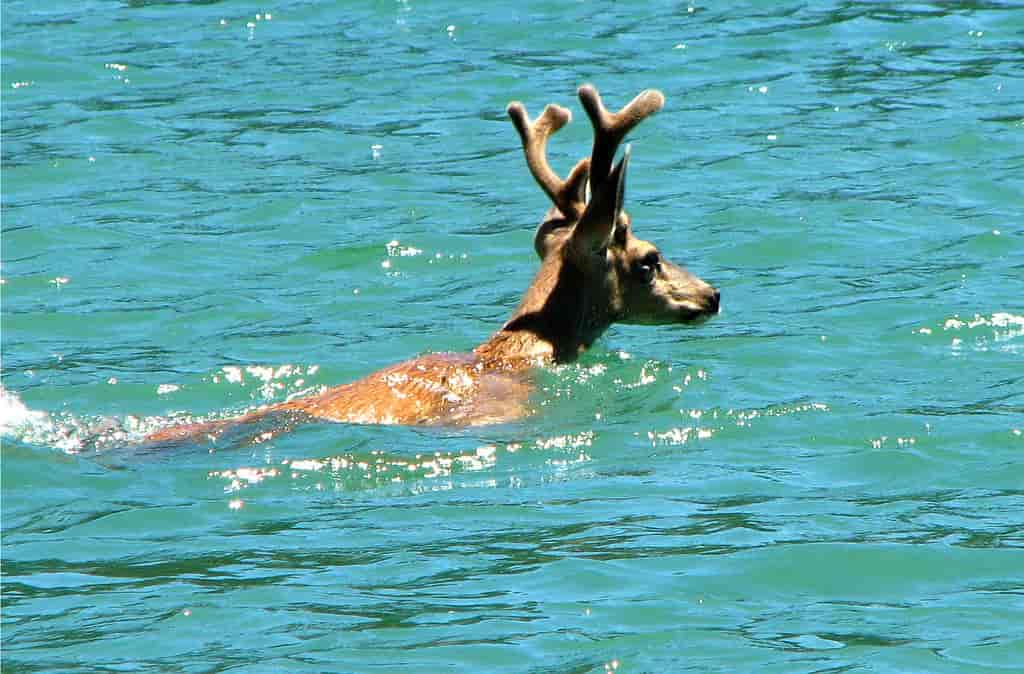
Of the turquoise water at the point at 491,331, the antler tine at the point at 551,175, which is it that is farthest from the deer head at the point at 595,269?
the turquoise water at the point at 491,331

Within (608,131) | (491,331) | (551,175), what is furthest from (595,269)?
(491,331)

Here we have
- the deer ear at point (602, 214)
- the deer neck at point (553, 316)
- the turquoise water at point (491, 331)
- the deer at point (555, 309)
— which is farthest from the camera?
the deer neck at point (553, 316)

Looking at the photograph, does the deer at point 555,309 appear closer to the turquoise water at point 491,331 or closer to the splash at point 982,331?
the turquoise water at point 491,331

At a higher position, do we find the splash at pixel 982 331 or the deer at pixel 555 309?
the deer at pixel 555 309

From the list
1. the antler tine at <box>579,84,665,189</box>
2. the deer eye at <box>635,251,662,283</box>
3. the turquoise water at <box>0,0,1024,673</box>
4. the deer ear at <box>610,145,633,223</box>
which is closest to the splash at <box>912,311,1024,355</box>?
the turquoise water at <box>0,0,1024,673</box>

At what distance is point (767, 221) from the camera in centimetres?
1266

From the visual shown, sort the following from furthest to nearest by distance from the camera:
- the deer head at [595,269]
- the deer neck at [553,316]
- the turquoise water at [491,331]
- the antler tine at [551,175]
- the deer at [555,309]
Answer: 1. the antler tine at [551,175]
2. the deer neck at [553,316]
3. the deer head at [595,269]
4. the deer at [555,309]
5. the turquoise water at [491,331]

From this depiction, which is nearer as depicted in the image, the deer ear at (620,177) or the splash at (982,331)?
the deer ear at (620,177)

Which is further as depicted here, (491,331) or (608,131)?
(491,331)

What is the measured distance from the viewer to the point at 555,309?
9.91 meters

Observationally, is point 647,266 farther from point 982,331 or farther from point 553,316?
point 982,331

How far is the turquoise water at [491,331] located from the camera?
21.8 ft

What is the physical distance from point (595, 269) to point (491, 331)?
126 centimetres

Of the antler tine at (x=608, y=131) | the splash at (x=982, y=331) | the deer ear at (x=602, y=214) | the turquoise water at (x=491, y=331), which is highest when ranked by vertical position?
the antler tine at (x=608, y=131)
